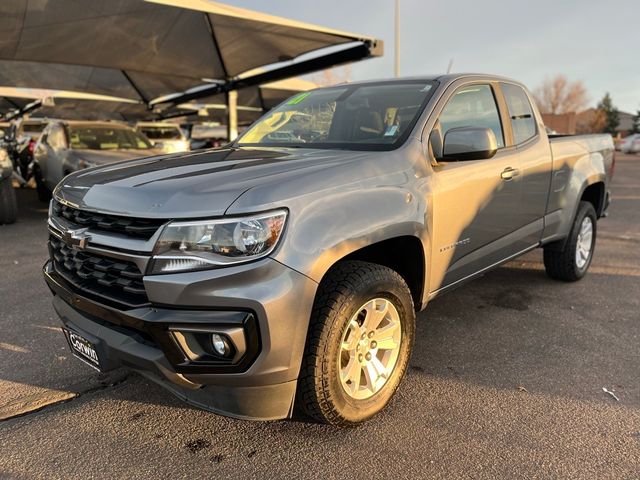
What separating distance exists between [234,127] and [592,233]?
10299 millimetres

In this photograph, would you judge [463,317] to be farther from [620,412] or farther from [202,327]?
[202,327]

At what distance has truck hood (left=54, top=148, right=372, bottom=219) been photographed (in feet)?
6.74

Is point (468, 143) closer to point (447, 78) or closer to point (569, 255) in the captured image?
point (447, 78)

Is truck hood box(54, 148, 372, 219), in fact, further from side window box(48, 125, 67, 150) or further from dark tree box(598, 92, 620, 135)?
dark tree box(598, 92, 620, 135)

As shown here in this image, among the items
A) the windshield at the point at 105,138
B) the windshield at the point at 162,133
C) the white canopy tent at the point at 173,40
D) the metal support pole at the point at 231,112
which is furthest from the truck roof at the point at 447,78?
the windshield at the point at 162,133

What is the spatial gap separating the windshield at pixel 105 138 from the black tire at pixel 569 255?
720 centimetres

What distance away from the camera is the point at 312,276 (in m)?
2.10

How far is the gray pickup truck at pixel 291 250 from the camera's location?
200cm

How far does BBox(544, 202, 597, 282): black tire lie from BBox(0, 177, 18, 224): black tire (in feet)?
25.0

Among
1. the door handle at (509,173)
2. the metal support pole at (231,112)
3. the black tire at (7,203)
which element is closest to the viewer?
the door handle at (509,173)

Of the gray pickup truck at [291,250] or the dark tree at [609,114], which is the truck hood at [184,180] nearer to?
the gray pickup truck at [291,250]

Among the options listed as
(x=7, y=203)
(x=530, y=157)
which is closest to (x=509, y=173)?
(x=530, y=157)

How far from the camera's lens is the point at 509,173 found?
11.6 feet

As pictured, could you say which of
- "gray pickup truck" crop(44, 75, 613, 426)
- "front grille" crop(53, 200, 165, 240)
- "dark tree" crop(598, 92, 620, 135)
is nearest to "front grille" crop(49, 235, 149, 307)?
"gray pickup truck" crop(44, 75, 613, 426)
